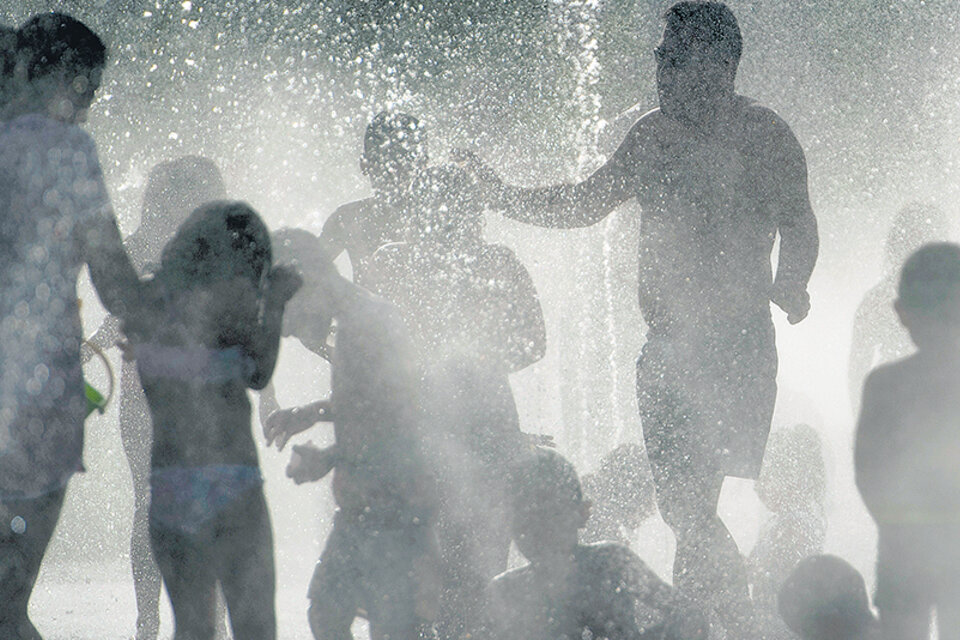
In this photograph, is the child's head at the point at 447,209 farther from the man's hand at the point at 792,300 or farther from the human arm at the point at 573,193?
the man's hand at the point at 792,300

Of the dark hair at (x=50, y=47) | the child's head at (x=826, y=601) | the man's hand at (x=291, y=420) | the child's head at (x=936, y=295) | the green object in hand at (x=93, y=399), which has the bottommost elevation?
the child's head at (x=826, y=601)

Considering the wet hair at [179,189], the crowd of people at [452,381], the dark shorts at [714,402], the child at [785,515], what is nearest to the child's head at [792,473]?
the child at [785,515]

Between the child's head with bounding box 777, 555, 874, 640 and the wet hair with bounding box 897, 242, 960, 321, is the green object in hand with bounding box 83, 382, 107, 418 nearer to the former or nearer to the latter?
the child's head with bounding box 777, 555, 874, 640

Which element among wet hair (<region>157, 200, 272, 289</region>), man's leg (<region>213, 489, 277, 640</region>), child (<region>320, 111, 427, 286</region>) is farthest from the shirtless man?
wet hair (<region>157, 200, 272, 289</region>)

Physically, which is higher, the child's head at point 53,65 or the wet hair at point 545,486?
the child's head at point 53,65

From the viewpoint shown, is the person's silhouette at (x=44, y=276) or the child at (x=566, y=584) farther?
the child at (x=566, y=584)

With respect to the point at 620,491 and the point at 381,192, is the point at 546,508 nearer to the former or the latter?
the point at 381,192

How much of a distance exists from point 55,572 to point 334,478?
6.73 m

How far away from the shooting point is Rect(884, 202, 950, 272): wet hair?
246 inches

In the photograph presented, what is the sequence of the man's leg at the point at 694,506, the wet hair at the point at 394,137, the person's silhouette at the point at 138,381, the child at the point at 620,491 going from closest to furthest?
the man's leg at the point at 694,506, the wet hair at the point at 394,137, the person's silhouette at the point at 138,381, the child at the point at 620,491

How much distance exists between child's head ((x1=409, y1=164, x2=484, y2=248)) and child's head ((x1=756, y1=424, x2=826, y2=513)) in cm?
152

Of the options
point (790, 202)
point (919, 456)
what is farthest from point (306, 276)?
point (790, 202)

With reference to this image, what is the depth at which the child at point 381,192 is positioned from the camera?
160 inches

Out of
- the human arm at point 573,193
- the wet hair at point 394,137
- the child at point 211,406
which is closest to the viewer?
the child at point 211,406
